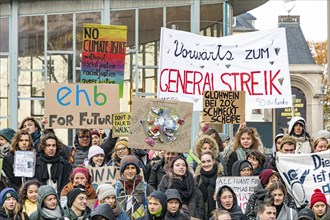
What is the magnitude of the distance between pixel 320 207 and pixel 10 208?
3533mm

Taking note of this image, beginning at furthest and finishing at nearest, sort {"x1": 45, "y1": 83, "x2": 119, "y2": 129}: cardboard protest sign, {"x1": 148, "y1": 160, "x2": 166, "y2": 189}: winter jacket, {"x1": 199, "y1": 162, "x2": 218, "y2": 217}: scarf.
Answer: {"x1": 45, "y1": 83, "x2": 119, "y2": 129}: cardboard protest sign, {"x1": 148, "y1": 160, "x2": 166, "y2": 189}: winter jacket, {"x1": 199, "y1": 162, "x2": 218, "y2": 217}: scarf

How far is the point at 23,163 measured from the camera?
43.2 ft

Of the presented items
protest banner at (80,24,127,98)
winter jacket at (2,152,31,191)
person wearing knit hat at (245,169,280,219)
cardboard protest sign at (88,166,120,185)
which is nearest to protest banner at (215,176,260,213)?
person wearing knit hat at (245,169,280,219)

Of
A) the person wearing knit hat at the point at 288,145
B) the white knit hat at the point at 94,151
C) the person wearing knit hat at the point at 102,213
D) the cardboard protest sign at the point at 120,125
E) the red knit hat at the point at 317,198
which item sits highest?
the cardboard protest sign at the point at 120,125

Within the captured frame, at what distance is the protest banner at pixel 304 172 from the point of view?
516 inches

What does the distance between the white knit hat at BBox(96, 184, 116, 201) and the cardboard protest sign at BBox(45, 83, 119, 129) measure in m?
2.26

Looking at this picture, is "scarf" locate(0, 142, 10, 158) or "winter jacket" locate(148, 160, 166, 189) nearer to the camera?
"winter jacket" locate(148, 160, 166, 189)

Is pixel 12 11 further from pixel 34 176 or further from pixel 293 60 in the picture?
pixel 293 60

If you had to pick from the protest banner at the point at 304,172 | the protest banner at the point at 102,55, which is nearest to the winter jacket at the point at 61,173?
the protest banner at the point at 102,55

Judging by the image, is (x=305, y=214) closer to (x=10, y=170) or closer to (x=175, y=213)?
(x=175, y=213)

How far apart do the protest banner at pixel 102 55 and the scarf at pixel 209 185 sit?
10.1 feet

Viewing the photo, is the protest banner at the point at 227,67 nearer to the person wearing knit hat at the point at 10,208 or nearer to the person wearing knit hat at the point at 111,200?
the person wearing knit hat at the point at 111,200

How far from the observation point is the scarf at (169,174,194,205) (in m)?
12.7

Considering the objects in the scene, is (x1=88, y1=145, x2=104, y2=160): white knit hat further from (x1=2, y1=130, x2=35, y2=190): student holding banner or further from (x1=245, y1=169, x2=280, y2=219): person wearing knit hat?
(x1=245, y1=169, x2=280, y2=219): person wearing knit hat
